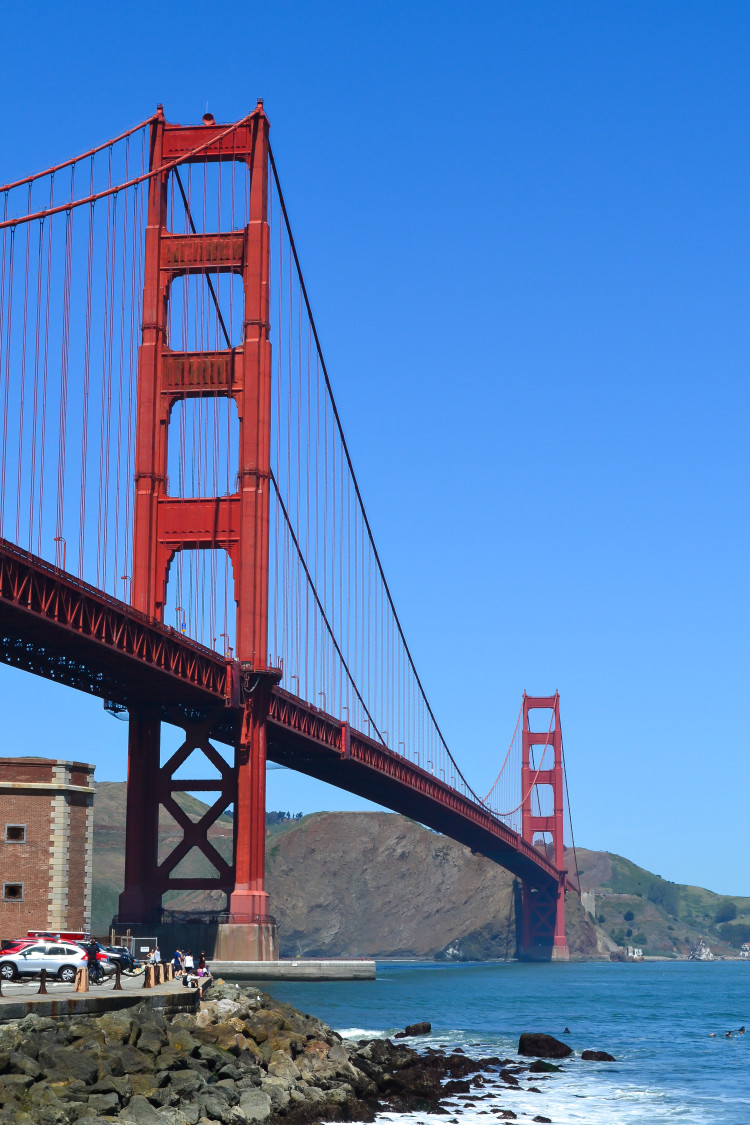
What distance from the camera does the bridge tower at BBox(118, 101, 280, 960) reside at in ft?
217

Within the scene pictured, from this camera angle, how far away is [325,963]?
70438mm

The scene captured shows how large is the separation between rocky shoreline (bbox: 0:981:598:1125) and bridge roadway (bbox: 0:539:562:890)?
15336mm

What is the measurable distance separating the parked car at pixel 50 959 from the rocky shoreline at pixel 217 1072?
2.68 metres

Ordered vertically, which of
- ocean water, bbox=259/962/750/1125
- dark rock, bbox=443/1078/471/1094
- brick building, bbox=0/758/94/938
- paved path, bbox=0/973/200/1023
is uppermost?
brick building, bbox=0/758/94/938

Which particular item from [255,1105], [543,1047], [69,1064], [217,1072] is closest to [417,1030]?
[543,1047]

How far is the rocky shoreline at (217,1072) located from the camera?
87.6 ft

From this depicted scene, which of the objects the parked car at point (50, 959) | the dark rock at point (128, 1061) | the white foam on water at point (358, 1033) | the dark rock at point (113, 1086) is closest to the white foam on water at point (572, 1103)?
the white foam on water at point (358, 1033)

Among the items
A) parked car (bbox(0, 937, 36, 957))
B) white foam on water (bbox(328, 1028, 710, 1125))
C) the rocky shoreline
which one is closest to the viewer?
the rocky shoreline

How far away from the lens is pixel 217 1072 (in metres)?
31.0

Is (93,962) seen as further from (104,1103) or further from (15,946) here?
(104,1103)

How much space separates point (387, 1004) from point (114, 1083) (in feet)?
131

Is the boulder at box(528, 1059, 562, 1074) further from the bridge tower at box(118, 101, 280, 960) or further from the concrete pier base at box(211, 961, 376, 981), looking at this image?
the bridge tower at box(118, 101, 280, 960)

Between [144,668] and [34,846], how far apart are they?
12.7 meters

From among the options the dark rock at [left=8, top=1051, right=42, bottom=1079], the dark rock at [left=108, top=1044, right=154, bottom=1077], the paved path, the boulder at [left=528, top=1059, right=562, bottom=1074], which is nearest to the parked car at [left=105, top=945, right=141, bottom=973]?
the paved path
